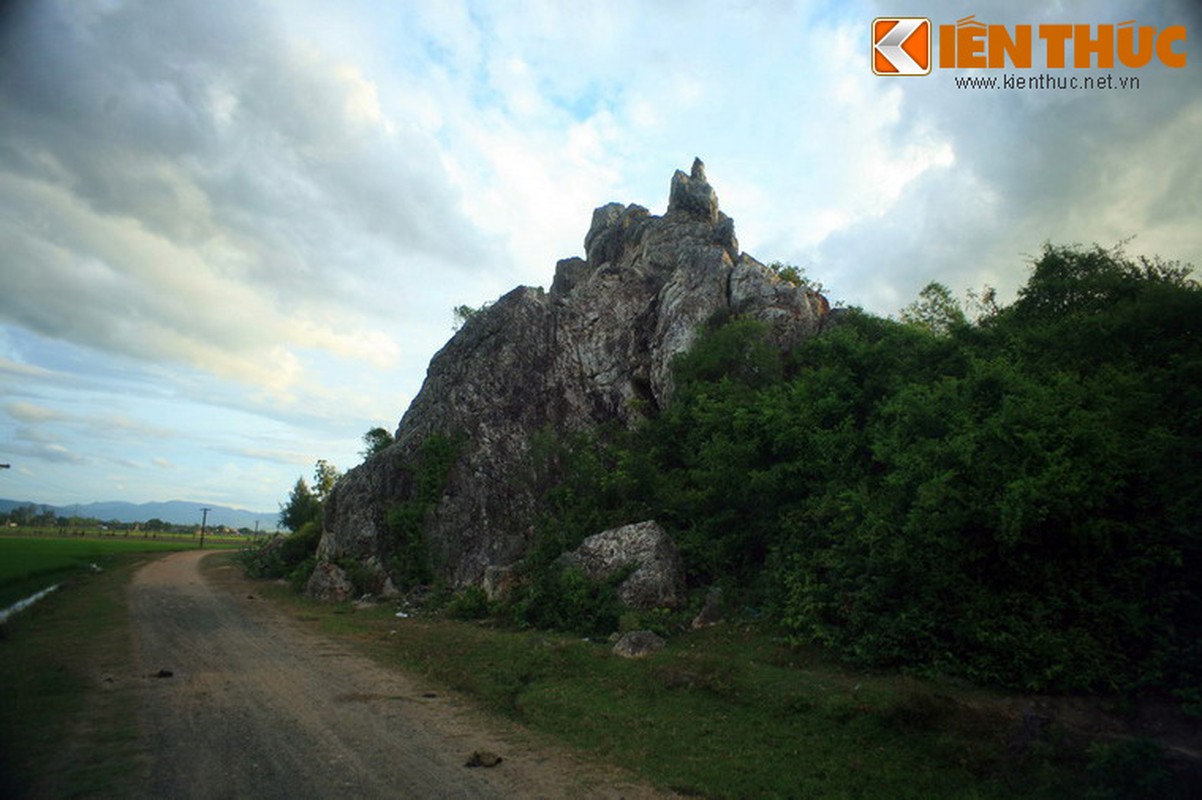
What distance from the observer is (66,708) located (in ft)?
32.2

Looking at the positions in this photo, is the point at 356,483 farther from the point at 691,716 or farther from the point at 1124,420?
the point at 1124,420

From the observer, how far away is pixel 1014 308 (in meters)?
18.8

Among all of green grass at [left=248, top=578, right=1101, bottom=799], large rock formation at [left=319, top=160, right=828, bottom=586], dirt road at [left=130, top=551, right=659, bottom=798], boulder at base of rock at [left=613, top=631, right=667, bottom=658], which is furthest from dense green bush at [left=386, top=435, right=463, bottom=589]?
boulder at base of rock at [left=613, top=631, right=667, bottom=658]

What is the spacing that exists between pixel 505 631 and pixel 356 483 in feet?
47.6

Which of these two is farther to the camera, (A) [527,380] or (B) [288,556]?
(B) [288,556]

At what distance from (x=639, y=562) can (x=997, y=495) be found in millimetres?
9965

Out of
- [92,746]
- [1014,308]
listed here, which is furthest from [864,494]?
[92,746]

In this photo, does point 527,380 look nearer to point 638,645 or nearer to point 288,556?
point 288,556

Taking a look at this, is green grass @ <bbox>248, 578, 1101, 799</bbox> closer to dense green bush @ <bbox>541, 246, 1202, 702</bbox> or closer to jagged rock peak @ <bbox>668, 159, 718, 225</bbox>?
dense green bush @ <bbox>541, 246, 1202, 702</bbox>

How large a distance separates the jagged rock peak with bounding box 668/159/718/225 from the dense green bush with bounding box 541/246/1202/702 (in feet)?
66.8

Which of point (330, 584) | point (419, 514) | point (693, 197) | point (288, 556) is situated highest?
point (693, 197)

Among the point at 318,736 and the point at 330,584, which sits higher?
the point at 318,736

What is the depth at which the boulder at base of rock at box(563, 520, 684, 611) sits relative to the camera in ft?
58.5

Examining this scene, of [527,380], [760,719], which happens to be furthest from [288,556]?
[760,719]
